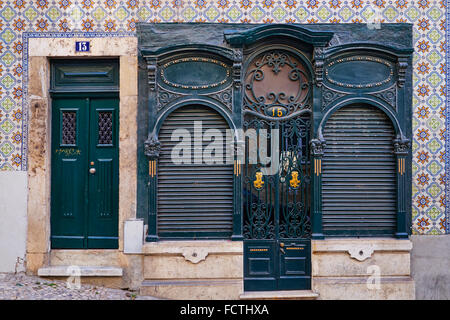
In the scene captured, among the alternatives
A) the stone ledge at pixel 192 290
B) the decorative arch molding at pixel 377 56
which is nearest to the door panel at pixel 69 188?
the stone ledge at pixel 192 290

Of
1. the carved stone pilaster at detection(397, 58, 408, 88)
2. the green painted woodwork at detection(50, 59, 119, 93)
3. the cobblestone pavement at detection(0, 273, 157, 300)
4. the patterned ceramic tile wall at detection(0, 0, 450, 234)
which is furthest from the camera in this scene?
the green painted woodwork at detection(50, 59, 119, 93)

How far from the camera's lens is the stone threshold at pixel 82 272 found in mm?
5223

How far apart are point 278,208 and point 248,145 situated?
3.18ft

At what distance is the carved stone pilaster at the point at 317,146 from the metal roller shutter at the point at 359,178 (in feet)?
0.45

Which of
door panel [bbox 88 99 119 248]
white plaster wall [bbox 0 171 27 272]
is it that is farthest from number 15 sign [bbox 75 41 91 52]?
white plaster wall [bbox 0 171 27 272]

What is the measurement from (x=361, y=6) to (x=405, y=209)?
2.89 metres

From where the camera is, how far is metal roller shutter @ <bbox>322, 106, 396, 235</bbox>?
5375 mm

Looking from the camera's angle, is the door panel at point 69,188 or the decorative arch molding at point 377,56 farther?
the door panel at point 69,188

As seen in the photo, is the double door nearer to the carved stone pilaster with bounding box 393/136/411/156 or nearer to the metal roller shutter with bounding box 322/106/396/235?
the metal roller shutter with bounding box 322/106/396/235

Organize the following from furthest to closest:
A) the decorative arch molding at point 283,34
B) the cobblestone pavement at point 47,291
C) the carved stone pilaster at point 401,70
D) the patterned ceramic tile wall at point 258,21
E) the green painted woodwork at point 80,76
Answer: the green painted woodwork at point 80,76 → the patterned ceramic tile wall at point 258,21 → the carved stone pilaster at point 401,70 → the decorative arch molding at point 283,34 → the cobblestone pavement at point 47,291

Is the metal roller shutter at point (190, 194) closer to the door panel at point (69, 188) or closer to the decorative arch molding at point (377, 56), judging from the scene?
the door panel at point (69, 188)

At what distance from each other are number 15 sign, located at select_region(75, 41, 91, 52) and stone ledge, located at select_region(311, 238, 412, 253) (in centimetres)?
408

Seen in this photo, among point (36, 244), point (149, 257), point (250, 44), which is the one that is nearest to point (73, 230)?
point (36, 244)

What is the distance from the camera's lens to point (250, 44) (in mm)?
5312
